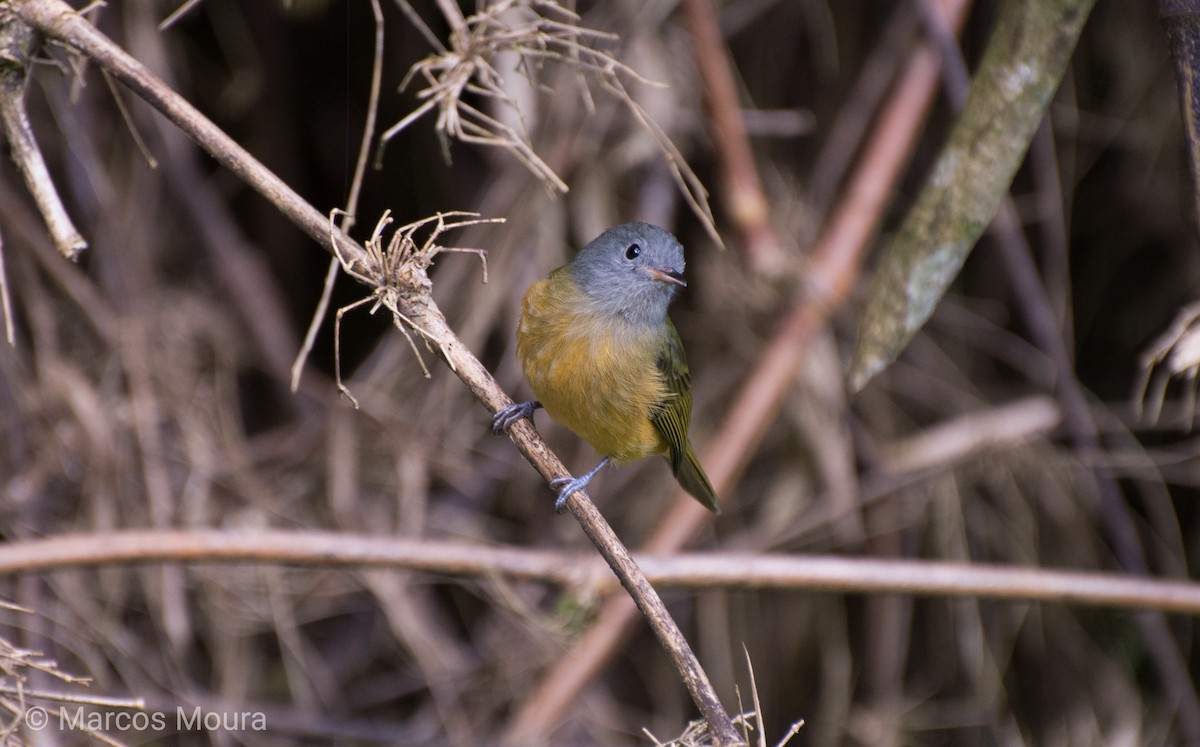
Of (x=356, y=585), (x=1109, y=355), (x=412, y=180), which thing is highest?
(x=412, y=180)

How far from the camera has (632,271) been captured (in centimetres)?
311

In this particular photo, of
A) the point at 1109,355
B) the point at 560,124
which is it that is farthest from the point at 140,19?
the point at 1109,355

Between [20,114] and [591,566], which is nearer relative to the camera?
[20,114]

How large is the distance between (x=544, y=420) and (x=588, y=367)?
1.13m

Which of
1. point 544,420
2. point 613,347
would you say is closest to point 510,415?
point 613,347

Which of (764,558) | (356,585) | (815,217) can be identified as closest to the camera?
(764,558)

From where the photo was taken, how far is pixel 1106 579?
10.0 feet

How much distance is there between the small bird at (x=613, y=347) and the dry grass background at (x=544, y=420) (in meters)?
0.81

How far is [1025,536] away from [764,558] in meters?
1.69

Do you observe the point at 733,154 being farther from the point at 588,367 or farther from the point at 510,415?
the point at 510,415

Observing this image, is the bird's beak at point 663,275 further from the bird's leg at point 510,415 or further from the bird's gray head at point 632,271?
the bird's leg at point 510,415

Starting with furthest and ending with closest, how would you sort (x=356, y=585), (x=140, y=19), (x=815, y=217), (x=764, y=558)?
(x=815, y=217) → (x=356, y=585) → (x=140, y=19) → (x=764, y=558)

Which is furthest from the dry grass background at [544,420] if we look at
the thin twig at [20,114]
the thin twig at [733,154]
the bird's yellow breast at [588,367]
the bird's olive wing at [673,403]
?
the thin twig at [20,114]

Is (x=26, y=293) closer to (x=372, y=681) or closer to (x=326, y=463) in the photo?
(x=326, y=463)
